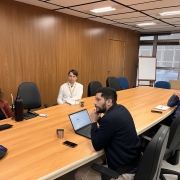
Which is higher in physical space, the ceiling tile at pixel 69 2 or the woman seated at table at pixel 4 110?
the ceiling tile at pixel 69 2

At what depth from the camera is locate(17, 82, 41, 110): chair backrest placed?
321 cm

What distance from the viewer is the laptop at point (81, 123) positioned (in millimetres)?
1814

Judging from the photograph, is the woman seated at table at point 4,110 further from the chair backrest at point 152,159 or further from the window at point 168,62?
the window at point 168,62

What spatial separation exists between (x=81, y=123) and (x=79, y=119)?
5cm

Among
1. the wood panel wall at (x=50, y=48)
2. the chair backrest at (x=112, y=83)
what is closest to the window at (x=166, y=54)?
the wood panel wall at (x=50, y=48)

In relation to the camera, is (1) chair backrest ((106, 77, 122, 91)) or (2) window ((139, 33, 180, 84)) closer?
(1) chair backrest ((106, 77, 122, 91))

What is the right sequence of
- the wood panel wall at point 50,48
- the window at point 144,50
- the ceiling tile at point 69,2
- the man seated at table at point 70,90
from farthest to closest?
the window at point 144,50
the wood panel wall at point 50,48
the man seated at table at point 70,90
the ceiling tile at point 69,2

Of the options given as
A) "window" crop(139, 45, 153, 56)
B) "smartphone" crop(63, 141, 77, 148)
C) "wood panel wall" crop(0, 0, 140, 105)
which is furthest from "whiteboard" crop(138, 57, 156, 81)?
"smartphone" crop(63, 141, 77, 148)

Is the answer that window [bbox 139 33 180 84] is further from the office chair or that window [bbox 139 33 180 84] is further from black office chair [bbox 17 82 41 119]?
the office chair

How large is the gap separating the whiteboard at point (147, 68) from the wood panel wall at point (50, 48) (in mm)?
891

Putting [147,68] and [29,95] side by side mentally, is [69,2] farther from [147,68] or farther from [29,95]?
[147,68]

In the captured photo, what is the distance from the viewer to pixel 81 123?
1.95 meters

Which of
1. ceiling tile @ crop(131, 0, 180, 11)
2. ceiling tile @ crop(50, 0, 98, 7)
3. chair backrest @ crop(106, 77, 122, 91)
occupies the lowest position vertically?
chair backrest @ crop(106, 77, 122, 91)

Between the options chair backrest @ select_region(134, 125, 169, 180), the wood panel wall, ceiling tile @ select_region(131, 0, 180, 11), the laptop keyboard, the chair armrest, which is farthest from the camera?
the wood panel wall
